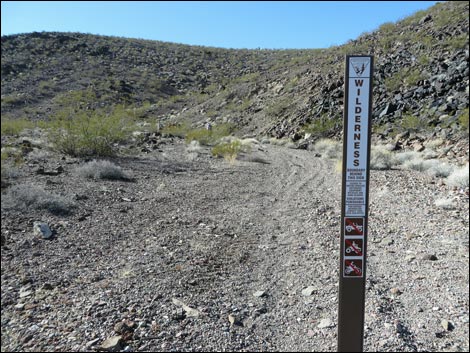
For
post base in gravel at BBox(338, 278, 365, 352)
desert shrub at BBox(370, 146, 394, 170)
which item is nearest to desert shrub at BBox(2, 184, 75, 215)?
post base in gravel at BBox(338, 278, 365, 352)

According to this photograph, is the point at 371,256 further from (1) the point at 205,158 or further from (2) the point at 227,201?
(1) the point at 205,158

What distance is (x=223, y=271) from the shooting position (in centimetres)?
597

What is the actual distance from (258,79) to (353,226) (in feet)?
136

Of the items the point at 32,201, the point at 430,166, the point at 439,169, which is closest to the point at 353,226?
the point at 32,201

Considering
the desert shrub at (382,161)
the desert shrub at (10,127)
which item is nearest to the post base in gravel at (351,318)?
the desert shrub at (10,127)

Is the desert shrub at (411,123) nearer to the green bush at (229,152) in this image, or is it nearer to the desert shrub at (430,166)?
the desert shrub at (430,166)

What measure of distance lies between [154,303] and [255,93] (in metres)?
36.1

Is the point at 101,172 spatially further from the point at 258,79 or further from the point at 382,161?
the point at 258,79

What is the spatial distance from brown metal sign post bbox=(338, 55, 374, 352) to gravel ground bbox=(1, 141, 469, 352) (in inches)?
30.0

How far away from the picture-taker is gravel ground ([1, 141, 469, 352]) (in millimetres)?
4223

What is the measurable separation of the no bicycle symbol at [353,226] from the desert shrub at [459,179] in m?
6.53

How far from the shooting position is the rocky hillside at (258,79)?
58.7 ft

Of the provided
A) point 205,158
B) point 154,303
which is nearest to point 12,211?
point 154,303

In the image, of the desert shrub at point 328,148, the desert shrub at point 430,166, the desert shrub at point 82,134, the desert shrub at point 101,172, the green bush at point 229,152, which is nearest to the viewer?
the desert shrub at point 430,166
